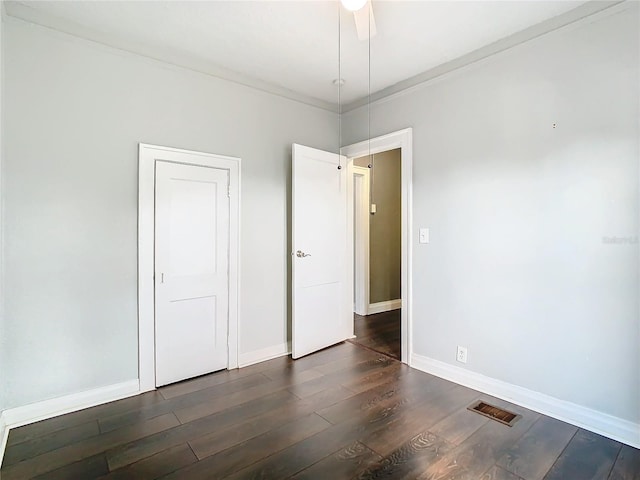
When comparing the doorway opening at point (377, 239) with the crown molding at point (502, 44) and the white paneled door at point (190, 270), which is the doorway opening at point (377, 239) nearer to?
the crown molding at point (502, 44)

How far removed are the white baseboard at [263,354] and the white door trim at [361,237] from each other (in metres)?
1.86

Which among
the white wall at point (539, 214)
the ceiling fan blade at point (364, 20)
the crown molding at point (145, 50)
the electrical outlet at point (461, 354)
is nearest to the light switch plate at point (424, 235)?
the white wall at point (539, 214)

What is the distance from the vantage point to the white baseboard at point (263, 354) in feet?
10.5

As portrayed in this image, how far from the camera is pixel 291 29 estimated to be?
241 centimetres

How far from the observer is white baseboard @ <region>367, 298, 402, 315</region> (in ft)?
17.1

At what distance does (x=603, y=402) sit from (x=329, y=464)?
173cm

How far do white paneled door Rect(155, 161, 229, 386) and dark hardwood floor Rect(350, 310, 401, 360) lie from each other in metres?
1.61

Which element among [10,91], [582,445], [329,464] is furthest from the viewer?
[10,91]

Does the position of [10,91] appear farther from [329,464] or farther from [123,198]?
[329,464]

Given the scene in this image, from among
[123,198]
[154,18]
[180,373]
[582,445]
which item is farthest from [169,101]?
[582,445]

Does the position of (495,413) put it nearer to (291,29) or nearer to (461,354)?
(461,354)

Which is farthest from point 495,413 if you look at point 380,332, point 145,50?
point 145,50

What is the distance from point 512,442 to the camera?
2027mm

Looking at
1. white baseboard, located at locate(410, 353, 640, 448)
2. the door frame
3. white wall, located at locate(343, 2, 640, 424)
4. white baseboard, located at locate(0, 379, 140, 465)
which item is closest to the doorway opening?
white baseboard, located at locate(410, 353, 640, 448)
